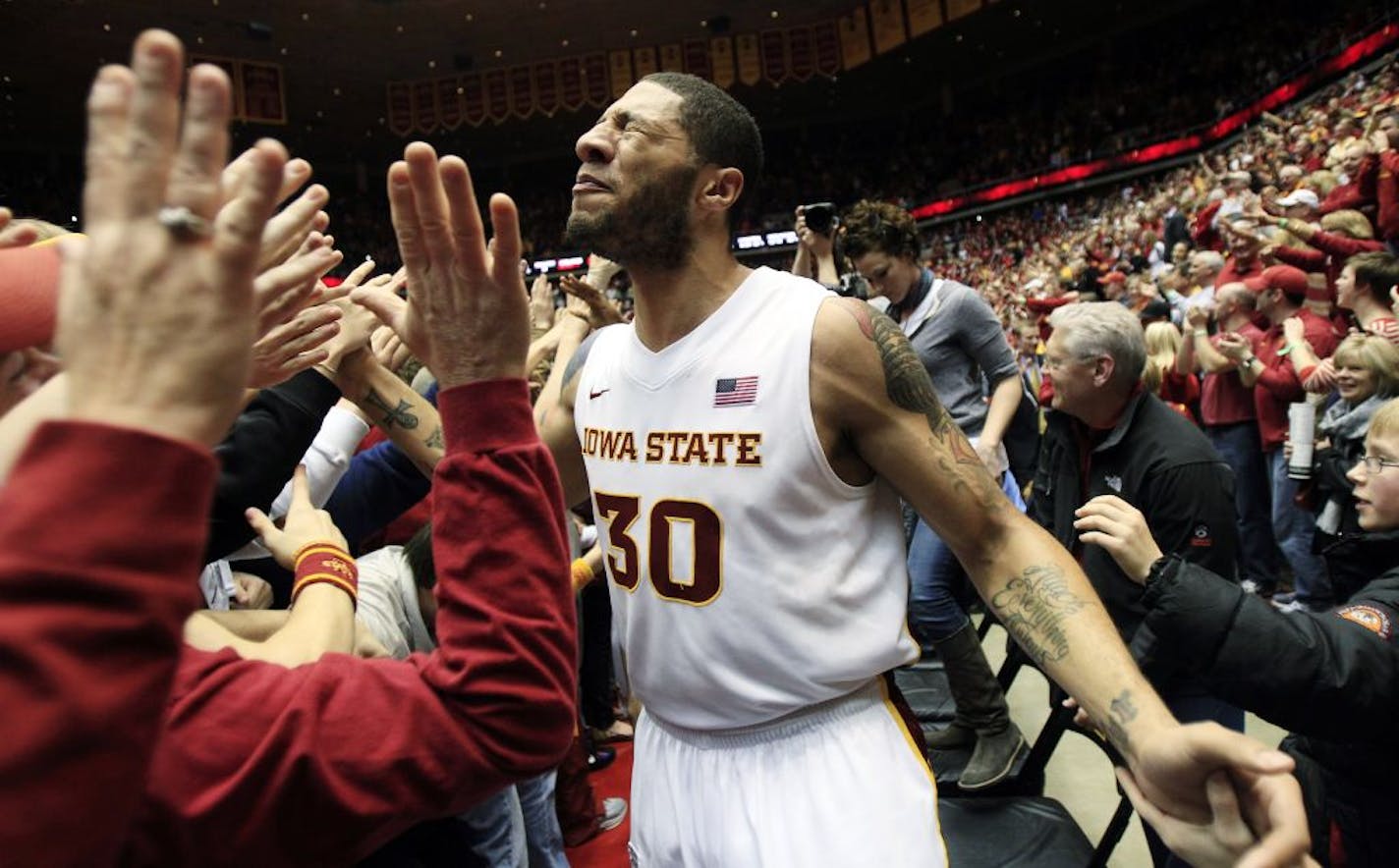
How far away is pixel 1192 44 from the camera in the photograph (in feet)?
70.2

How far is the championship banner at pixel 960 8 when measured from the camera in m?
17.7

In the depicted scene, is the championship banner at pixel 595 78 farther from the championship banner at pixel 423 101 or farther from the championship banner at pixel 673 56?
the championship banner at pixel 423 101

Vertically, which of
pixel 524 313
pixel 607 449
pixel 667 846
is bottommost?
pixel 667 846

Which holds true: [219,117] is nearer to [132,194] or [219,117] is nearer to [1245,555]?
[132,194]

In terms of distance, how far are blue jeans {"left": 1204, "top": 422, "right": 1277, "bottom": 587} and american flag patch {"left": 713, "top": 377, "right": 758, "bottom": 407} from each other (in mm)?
4783

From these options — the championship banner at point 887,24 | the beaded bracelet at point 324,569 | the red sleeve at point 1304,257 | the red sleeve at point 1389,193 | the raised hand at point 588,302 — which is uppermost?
the championship banner at point 887,24

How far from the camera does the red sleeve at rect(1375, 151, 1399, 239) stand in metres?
5.80

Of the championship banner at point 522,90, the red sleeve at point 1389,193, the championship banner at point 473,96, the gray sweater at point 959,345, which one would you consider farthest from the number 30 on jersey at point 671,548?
the championship banner at point 473,96

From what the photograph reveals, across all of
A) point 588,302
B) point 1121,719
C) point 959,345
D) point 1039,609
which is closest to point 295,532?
point 1039,609

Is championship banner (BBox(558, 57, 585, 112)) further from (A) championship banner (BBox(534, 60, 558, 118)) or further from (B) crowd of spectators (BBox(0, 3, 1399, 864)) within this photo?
(B) crowd of spectators (BBox(0, 3, 1399, 864))

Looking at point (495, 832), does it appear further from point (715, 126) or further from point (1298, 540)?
point (1298, 540)

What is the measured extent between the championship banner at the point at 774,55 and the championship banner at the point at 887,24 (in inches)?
82.0

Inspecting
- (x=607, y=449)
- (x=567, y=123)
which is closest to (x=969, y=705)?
(x=607, y=449)

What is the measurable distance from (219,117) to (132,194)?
0.09 meters
